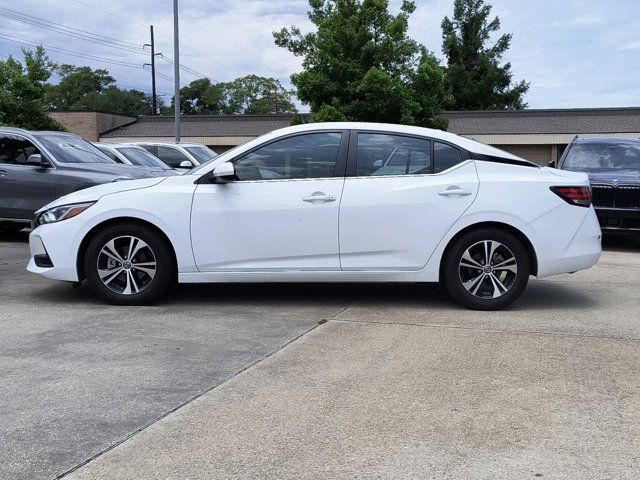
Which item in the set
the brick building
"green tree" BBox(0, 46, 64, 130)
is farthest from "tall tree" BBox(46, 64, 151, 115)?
"green tree" BBox(0, 46, 64, 130)

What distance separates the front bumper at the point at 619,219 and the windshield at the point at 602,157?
3.99ft

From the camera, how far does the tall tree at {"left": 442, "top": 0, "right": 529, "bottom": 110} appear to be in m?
53.4

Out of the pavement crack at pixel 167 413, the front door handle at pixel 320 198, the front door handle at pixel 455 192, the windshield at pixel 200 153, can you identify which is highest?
the windshield at pixel 200 153

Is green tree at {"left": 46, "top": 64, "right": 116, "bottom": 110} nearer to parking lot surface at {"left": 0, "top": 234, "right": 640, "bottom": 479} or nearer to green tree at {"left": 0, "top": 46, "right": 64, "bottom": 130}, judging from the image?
green tree at {"left": 0, "top": 46, "right": 64, "bottom": 130}

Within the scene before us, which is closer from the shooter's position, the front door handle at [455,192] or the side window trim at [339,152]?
the front door handle at [455,192]

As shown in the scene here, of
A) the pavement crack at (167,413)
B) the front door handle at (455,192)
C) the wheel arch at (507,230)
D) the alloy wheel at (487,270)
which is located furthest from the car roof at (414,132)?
the pavement crack at (167,413)

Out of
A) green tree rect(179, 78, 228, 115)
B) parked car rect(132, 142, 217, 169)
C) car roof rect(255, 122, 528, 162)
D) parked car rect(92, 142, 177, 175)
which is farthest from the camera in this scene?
A: green tree rect(179, 78, 228, 115)

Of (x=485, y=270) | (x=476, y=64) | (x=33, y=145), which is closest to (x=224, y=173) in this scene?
(x=485, y=270)

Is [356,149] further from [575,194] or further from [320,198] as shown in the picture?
[575,194]

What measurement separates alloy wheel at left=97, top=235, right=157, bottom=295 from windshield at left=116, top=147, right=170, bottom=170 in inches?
301

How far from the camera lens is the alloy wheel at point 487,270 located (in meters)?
6.10

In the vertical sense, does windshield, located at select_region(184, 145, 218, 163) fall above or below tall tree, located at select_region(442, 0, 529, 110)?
below

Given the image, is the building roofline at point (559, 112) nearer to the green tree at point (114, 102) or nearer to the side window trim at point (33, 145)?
the side window trim at point (33, 145)

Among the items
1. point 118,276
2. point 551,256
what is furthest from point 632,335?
point 118,276
